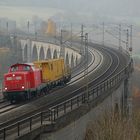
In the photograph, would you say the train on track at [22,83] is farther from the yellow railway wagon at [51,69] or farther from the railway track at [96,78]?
the yellow railway wagon at [51,69]

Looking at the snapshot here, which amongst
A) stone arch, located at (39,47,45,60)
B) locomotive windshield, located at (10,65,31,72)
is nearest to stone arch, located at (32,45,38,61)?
stone arch, located at (39,47,45,60)

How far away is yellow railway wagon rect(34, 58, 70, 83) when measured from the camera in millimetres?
44394

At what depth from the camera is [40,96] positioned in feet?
134

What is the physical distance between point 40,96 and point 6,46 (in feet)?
364

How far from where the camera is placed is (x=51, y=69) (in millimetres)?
46219

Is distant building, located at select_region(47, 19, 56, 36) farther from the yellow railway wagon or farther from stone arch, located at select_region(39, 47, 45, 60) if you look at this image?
the yellow railway wagon

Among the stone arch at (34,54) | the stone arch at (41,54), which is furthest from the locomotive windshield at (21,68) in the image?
the stone arch at (34,54)

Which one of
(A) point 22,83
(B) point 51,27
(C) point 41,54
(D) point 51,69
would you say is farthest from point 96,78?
(B) point 51,27

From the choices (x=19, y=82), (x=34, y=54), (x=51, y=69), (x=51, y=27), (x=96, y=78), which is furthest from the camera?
(x=51, y=27)

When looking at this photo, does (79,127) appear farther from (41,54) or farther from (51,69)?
(41,54)

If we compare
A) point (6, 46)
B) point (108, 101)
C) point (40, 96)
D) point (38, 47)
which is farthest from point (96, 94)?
point (6, 46)

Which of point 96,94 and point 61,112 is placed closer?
point 61,112

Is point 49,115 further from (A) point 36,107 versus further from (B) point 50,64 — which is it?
(B) point 50,64

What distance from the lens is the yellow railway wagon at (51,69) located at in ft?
146
